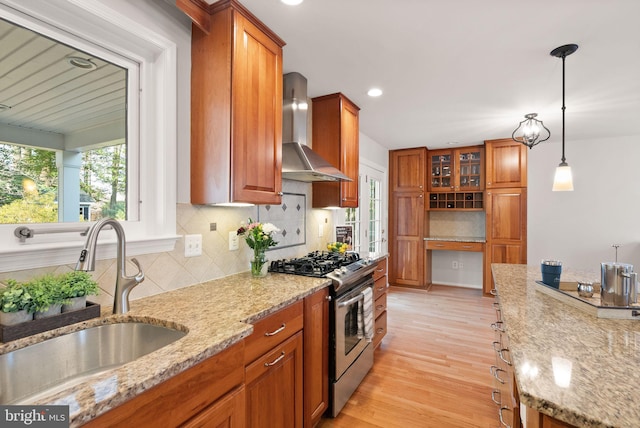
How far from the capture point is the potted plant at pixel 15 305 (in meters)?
0.97

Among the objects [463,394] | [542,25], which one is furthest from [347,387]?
[542,25]

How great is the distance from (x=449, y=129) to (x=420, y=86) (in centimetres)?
165

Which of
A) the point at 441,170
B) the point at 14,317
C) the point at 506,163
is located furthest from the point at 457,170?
the point at 14,317

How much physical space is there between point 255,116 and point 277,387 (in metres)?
1.45

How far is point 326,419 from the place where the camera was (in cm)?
200

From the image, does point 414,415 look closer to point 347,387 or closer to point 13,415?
point 347,387

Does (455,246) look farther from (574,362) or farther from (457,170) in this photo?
(574,362)

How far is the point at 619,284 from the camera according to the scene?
139 cm

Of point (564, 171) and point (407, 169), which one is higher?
point (407, 169)

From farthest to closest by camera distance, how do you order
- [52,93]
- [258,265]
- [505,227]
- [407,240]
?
[407,240] → [505,227] → [258,265] → [52,93]

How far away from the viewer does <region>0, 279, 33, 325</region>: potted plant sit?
973 mm

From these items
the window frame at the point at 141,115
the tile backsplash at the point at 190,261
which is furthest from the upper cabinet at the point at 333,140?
the window frame at the point at 141,115

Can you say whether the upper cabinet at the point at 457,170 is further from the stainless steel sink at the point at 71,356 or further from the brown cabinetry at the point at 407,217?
the stainless steel sink at the point at 71,356

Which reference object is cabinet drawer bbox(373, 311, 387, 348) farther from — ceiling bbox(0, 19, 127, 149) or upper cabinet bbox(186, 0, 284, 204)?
ceiling bbox(0, 19, 127, 149)
